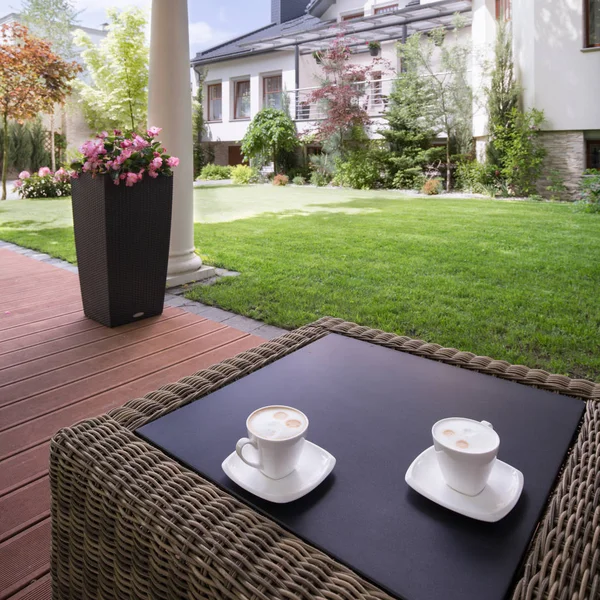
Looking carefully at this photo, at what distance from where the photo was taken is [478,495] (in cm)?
76

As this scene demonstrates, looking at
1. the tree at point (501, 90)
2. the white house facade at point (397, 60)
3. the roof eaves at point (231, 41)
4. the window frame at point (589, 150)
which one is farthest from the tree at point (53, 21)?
the window frame at point (589, 150)

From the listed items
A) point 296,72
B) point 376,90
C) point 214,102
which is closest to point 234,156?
point 214,102

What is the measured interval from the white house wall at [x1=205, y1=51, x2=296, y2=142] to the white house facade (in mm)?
32

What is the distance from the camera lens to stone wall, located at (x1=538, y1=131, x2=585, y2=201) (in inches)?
339

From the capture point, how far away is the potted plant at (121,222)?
2627 millimetres

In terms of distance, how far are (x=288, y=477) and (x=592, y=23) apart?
995 centimetres

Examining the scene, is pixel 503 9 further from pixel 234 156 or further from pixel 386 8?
pixel 234 156

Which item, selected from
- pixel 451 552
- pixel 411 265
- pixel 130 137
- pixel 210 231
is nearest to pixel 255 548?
pixel 451 552

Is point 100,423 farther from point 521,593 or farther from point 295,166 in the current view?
point 295,166

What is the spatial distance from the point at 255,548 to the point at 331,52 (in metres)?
13.7

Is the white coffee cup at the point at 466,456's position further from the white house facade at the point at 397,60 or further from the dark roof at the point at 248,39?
the dark roof at the point at 248,39

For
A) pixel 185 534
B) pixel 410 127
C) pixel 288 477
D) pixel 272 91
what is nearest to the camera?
pixel 185 534

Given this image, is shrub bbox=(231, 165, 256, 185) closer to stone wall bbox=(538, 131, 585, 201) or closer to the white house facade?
the white house facade

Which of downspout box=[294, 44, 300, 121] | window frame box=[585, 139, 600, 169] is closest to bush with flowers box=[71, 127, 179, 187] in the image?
window frame box=[585, 139, 600, 169]
